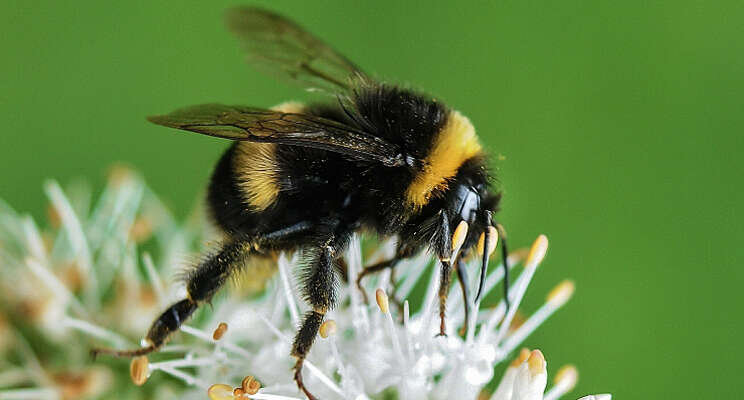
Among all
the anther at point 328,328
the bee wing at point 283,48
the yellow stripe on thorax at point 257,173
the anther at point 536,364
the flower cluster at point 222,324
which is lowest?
the flower cluster at point 222,324

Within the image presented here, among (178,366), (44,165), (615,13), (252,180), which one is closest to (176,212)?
(44,165)

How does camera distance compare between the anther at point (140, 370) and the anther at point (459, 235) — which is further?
the anther at point (140, 370)

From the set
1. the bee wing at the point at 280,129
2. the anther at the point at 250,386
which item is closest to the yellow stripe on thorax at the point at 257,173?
the bee wing at the point at 280,129

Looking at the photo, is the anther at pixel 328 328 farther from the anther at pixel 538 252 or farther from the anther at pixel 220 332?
the anther at pixel 538 252

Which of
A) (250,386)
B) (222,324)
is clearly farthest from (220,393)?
(222,324)

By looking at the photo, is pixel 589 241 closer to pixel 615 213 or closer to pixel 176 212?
pixel 615 213

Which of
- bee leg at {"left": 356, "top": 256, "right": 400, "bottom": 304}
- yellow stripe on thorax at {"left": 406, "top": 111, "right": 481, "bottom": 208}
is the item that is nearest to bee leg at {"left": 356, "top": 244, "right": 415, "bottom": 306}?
bee leg at {"left": 356, "top": 256, "right": 400, "bottom": 304}
